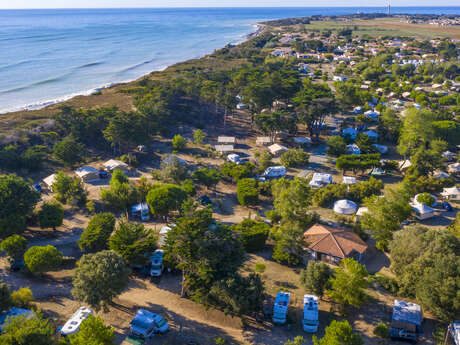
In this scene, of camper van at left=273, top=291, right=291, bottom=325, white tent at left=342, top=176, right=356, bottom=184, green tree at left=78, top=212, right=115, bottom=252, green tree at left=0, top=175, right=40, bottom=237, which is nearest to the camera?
camper van at left=273, top=291, right=291, bottom=325

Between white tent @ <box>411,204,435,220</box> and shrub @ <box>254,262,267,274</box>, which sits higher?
shrub @ <box>254,262,267,274</box>

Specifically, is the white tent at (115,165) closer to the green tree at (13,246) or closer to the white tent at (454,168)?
the green tree at (13,246)

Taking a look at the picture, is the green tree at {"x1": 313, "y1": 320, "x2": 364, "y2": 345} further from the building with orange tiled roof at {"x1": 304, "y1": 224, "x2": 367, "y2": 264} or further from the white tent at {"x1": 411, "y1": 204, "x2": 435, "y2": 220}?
the white tent at {"x1": 411, "y1": 204, "x2": 435, "y2": 220}

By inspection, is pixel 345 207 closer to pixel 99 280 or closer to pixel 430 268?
pixel 430 268

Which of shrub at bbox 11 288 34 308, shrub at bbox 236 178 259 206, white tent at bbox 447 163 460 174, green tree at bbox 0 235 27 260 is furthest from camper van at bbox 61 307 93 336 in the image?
white tent at bbox 447 163 460 174

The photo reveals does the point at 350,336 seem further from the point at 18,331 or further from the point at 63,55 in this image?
the point at 63,55

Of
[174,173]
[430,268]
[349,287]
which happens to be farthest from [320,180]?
[349,287]
